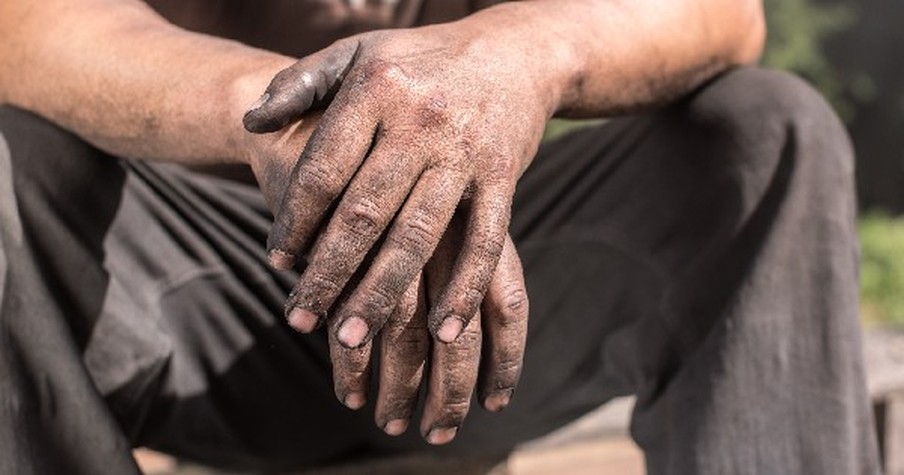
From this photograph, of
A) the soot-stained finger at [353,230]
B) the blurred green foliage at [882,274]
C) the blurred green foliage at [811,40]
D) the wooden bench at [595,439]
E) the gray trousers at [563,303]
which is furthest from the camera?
the blurred green foliage at [811,40]

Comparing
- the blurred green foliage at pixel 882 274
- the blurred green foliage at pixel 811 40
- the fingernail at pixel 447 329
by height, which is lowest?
the blurred green foliage at pixel 882 274

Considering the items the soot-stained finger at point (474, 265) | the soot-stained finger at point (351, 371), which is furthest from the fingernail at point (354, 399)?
the soot-stained finger at point (474, 265)

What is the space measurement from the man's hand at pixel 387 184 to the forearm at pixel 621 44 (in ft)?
0.43

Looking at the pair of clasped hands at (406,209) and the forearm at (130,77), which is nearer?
the pair of clasped hands at (406,209)

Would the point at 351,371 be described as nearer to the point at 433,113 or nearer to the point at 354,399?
the point at 354,399

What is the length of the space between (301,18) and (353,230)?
0.58 meters

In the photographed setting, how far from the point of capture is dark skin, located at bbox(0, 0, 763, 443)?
0.82m

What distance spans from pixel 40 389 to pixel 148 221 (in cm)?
28

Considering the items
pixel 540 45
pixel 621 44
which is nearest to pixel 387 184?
pixel 540 45

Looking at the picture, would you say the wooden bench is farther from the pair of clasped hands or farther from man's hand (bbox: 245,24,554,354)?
man's hand (bbox: 245,24,554,354)

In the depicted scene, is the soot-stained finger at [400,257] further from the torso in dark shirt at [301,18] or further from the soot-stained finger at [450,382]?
the torso in dark shirt at [301,18]

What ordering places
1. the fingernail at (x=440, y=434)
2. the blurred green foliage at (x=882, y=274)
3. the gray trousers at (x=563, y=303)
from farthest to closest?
1. the blurred green foliage at (x=882, y=274)
2. the gray trousers at (x=563, y=303)
3. the fingernail at (x=440, y=434)

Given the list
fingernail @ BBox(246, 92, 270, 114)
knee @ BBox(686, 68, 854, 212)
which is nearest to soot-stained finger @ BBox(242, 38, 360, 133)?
fingernail @ BBox(246, 92, 270, 114)

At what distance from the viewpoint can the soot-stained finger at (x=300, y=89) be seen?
2.79ft
